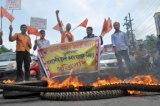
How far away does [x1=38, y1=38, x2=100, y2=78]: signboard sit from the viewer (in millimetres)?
12016

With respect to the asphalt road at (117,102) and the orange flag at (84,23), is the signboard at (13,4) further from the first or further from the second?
the asphalt road at (117,102)

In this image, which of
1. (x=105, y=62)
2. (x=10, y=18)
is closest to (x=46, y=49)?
(x=10, y=18)

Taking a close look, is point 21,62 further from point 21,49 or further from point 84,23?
point 84,23

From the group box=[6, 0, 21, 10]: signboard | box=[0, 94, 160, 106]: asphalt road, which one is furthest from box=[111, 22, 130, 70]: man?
box=[0, 94, 160, 106]: asphalt road

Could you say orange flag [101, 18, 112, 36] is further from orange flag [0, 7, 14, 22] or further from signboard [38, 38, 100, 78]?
orange flag [0, 7, 14, 22]

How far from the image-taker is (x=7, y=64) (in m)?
19.1

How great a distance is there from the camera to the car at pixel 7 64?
18797mm

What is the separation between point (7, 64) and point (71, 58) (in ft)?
24.7

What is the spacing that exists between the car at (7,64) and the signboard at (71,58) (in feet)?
20.4

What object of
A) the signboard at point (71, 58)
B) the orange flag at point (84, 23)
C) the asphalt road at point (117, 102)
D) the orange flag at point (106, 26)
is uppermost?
the orange flag at point (84, 23)

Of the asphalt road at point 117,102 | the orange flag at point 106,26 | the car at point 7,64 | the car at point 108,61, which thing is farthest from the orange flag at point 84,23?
the asphalt road at point 117,102

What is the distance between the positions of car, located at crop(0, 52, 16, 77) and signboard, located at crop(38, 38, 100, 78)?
6218 millimetres

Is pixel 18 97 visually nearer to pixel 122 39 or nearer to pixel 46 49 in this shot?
pixel 46 49

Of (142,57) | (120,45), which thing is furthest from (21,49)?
(142,57)
